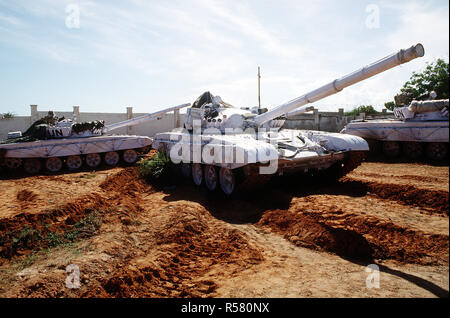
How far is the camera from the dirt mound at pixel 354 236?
119 inches

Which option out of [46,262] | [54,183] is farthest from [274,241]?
[54,183]

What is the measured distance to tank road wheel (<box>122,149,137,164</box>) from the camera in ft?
46.9

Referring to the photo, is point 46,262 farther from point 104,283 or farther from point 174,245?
point 174,245

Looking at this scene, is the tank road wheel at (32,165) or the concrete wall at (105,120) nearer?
the tank road wheel at (32,165)

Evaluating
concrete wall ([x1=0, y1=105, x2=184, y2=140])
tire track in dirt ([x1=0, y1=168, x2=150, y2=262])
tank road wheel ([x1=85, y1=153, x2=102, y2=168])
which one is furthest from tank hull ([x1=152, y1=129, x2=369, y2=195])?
concrete wall ([x1=0, y1=105, x2=184, y2=140])

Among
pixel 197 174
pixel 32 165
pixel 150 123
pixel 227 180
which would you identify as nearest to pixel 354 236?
pixel 227 180

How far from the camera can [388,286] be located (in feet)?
8.00

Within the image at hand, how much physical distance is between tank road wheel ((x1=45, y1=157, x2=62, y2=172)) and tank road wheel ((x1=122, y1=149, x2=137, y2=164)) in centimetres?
249

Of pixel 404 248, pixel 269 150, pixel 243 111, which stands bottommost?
pixel 404 248

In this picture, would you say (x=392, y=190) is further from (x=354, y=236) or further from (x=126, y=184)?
(x=126, y=184)

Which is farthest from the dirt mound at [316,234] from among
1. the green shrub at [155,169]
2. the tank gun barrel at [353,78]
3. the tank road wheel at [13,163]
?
the tank road wheel at [13,163]

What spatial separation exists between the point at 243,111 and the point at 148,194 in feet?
11.5

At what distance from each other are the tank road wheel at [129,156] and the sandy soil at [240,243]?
630cm

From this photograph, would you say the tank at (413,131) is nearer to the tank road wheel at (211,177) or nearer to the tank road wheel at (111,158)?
the tank road wheel at (211,177)
